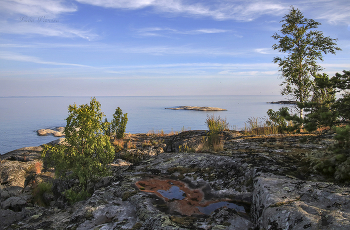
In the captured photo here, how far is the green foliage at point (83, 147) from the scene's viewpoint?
17.4ft

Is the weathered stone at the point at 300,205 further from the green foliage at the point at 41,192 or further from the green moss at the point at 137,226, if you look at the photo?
the green foliage at the point at 41,192

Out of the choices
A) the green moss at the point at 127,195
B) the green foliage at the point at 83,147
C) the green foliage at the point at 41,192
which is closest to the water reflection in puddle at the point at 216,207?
the green moss at the point at 127,195

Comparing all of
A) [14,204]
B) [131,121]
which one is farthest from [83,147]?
[131,121]

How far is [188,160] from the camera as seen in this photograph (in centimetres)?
499

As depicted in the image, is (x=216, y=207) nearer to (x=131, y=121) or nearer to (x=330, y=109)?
(x=330, y=109)

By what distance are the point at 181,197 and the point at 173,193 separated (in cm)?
19

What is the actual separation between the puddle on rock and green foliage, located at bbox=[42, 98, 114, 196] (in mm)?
2010

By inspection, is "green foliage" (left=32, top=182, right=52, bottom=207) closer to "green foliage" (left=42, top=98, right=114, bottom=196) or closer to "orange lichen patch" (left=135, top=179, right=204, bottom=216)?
"green foliage" (left=42, top=98, right=114, bottom=196)

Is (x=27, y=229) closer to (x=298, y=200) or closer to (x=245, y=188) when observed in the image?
(x=245, y=188)

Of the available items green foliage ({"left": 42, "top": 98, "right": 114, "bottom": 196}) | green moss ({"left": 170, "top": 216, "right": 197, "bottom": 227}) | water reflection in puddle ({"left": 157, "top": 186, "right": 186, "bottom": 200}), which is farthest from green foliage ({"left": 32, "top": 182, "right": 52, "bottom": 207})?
green moss ({"left": 170, "top": 216, "right": 197, "bottom": 227})

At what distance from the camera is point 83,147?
18.3 feet

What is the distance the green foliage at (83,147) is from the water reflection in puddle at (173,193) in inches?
98.4

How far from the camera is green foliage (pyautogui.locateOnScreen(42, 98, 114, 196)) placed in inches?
208

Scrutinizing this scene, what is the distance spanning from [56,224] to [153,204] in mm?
1499
